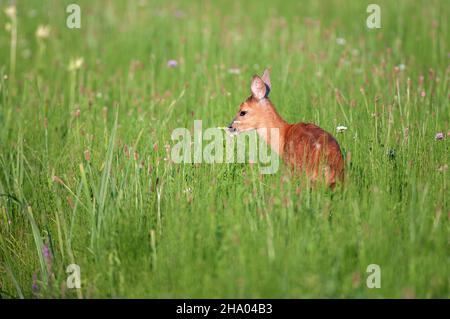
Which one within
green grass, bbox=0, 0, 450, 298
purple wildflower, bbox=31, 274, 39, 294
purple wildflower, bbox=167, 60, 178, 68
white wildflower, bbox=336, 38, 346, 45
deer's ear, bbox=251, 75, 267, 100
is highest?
white wildflower, bbox=336, 38, 346, 45

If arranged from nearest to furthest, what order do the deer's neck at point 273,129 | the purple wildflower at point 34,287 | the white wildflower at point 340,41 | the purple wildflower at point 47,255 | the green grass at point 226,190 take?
the green grass at point 226,190
the purple wildflower at point 34,287
the purple wildflower at point 47,255
the deer's neck at point 273,129
the white wildflower at point 340,41

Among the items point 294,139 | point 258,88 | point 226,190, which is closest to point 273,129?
point 258,88

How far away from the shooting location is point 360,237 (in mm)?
3941

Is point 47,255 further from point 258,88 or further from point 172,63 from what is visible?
point 172,63

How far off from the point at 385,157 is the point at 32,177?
262cm

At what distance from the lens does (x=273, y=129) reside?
217 inches

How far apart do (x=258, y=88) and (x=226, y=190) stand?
115cm

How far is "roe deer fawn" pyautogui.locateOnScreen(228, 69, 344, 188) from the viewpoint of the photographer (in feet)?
15.0

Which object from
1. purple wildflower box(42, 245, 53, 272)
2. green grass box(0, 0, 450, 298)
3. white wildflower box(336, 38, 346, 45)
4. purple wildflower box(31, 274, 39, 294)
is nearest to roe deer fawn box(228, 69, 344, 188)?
green grass box(0, 0, 450, 298)

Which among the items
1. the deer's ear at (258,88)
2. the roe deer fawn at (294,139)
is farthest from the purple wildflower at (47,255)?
the deer's ear at (258,88)

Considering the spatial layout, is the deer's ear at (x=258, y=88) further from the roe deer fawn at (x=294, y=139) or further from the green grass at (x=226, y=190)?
the green grass at (x=226, y=190)

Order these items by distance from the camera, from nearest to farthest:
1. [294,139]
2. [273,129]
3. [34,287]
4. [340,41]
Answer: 1. [34,287]
2. [294,139]
3. [273,129]
4. [340,41]

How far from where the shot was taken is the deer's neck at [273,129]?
5.43 metres

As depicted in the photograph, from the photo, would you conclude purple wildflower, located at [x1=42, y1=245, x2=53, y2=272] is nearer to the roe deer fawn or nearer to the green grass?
the green grass
